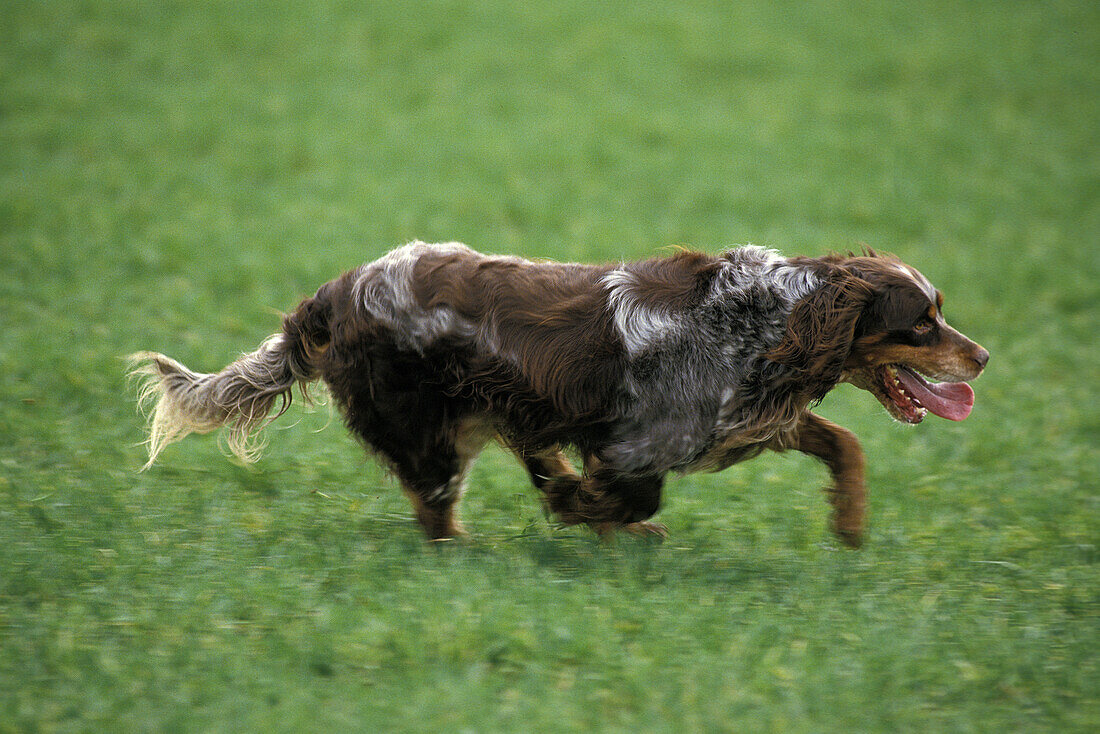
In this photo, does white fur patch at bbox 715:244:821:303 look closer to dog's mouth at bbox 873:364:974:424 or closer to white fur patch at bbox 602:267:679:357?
white fur patch at bbox 602:267:679:357

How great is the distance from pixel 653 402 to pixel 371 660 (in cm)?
178

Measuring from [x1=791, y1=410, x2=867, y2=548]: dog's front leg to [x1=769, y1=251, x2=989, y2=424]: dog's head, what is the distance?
0.29 metres

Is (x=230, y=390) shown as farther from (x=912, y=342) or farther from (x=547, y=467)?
(x=912, y=342)

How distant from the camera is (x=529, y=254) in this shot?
1124 centimetres

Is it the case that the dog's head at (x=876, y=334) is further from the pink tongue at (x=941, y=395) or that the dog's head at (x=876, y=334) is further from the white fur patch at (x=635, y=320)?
the white fur patch at (x=635, y=320)

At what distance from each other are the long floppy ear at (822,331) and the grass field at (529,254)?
3.34 ft

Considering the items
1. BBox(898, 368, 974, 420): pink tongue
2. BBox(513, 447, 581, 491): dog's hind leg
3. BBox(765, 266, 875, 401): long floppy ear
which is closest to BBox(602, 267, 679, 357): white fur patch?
BBox(765, 266, 875, 401): long floppy ear

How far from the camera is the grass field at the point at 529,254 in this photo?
422 centimetres

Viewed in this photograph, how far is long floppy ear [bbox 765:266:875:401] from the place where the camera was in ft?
16.5

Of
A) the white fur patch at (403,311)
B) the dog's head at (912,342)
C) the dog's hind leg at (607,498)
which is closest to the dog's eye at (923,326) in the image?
the dog's head at (912,342)

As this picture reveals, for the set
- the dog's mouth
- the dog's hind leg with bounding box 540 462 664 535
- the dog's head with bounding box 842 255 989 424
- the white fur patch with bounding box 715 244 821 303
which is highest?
the white fur patch with bounding box 715 244 821 303

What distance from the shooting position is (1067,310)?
11.1 meters

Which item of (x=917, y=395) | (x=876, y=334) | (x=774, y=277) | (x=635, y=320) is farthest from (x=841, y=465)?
(x=635, y=320)

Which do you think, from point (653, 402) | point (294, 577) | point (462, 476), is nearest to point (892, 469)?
point (653, 402)
